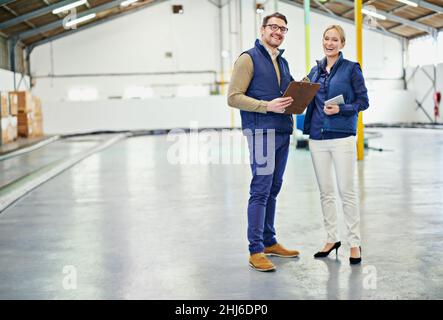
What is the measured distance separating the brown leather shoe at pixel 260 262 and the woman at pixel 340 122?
56 centimetres

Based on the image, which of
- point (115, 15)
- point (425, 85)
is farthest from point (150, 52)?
point (425, 85)

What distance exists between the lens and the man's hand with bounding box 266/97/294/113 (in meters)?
3.58

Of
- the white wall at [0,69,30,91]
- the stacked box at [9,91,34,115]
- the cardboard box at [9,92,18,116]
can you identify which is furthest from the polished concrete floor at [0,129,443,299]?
the white wall at [0,69,30,91]

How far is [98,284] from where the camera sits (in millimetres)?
3480

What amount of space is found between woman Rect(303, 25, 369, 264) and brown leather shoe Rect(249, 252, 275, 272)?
0.56 meters

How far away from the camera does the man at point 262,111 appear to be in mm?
3672

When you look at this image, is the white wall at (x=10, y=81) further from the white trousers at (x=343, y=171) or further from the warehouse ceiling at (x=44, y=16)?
the white trousers at (x=343, y=171)

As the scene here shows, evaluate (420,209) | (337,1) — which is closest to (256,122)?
(420,209)

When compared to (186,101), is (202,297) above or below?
below

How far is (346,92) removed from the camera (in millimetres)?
3906

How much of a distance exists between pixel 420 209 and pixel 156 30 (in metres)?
22.2

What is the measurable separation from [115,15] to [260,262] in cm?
2409

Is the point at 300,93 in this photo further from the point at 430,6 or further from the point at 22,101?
the point at 430,6

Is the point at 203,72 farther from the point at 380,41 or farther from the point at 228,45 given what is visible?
the point at 380,41
